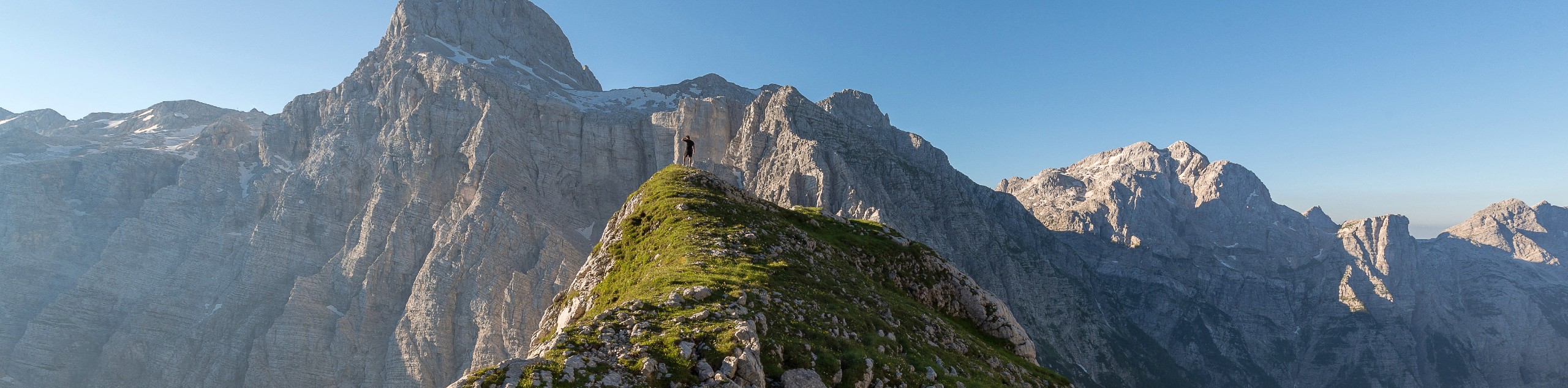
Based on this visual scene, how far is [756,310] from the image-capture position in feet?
50.0

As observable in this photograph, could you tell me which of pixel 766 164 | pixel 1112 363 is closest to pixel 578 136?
pixel 766 164

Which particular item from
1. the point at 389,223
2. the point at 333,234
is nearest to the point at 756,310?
the point at 389,223

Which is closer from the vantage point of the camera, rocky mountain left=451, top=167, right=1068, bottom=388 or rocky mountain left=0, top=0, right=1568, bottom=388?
rocky mountain left=451, top=167, right=1068, bottom=388

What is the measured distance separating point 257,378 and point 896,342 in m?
160

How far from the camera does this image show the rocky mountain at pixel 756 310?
11.8 m

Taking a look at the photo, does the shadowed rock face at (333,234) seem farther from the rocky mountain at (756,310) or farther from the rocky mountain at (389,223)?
the rocky mountain at (756,310)

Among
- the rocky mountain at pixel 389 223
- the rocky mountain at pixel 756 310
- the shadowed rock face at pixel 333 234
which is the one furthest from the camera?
the rocky mountain at pixel 389 223

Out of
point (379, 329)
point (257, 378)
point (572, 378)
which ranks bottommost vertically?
point (257, 378)

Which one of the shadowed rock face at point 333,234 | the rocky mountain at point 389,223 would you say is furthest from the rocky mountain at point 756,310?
the shadowed rock face at point 333,234

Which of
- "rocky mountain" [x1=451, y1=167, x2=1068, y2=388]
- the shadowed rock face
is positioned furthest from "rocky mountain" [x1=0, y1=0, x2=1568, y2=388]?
"rocky mountain" [x1=451, y1=167, x2=1068, y2=388]

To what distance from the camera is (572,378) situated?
10.4 m

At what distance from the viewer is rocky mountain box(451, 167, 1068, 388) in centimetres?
1183

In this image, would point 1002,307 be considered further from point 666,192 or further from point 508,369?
point 508,369

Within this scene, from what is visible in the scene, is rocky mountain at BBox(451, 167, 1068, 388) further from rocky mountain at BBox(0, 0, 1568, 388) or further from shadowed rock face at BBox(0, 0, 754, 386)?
shadowed rock face at BBox(0, 0, 754, 386)
